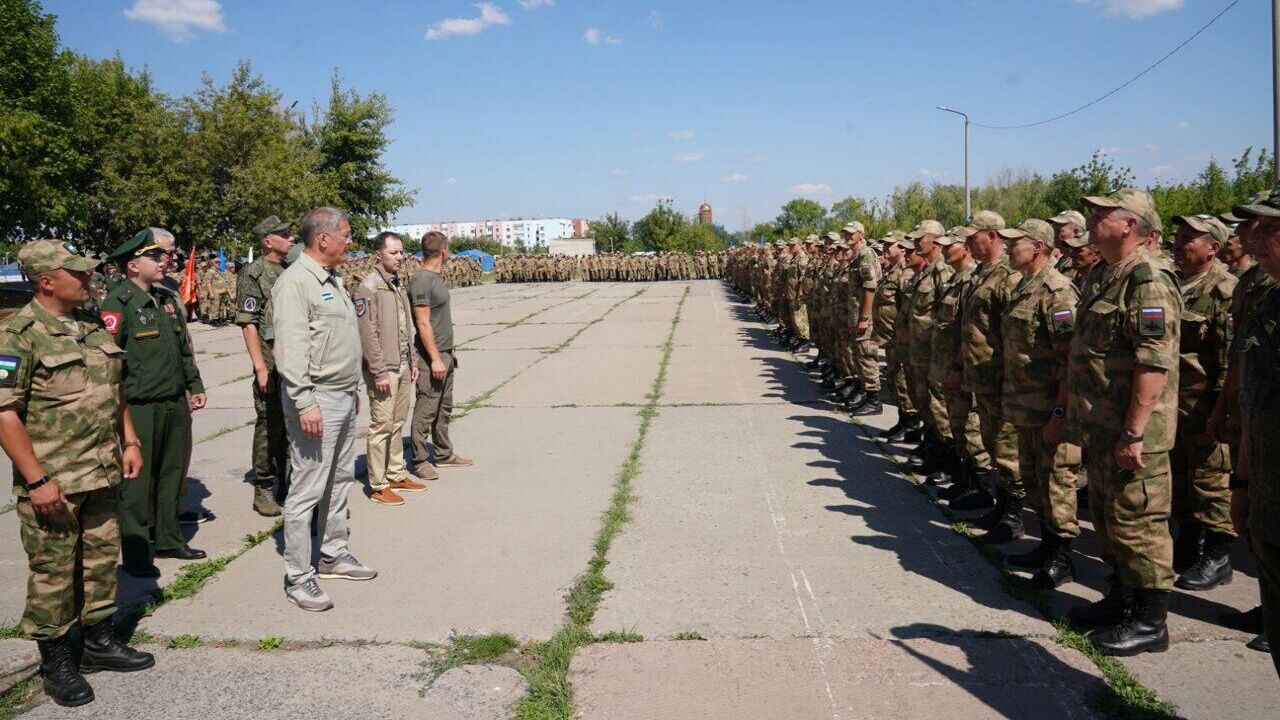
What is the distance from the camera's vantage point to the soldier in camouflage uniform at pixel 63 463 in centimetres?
328

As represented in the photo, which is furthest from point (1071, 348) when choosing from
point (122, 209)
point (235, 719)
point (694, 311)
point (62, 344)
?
point (122, 209)

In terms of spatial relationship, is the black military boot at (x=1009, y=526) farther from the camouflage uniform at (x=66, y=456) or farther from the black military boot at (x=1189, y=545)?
the camouflage uniform at (x=66, y=456)

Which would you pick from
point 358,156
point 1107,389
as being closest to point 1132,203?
point 1107,389

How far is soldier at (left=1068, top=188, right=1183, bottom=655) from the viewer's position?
11.6 feet

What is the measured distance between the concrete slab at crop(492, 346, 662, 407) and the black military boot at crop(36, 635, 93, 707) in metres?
6.54

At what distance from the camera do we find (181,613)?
4172mm

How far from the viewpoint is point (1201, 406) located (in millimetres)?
4605

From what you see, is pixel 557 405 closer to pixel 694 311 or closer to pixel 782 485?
pixel 782 485

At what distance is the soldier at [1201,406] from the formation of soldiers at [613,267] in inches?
1605

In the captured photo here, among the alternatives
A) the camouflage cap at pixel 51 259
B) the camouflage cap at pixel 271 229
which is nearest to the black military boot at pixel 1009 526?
the camouflage cap at pixel 51 259

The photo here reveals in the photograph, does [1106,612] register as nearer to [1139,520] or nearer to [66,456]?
[1139,520]

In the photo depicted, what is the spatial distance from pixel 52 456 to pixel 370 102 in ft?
135

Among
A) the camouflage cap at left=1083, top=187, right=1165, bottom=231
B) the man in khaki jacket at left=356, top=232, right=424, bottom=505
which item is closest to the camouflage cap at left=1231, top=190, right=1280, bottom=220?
the camouflage cap at left=1083, top=187, right=1165, bottom=231

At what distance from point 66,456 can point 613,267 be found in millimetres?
44630
